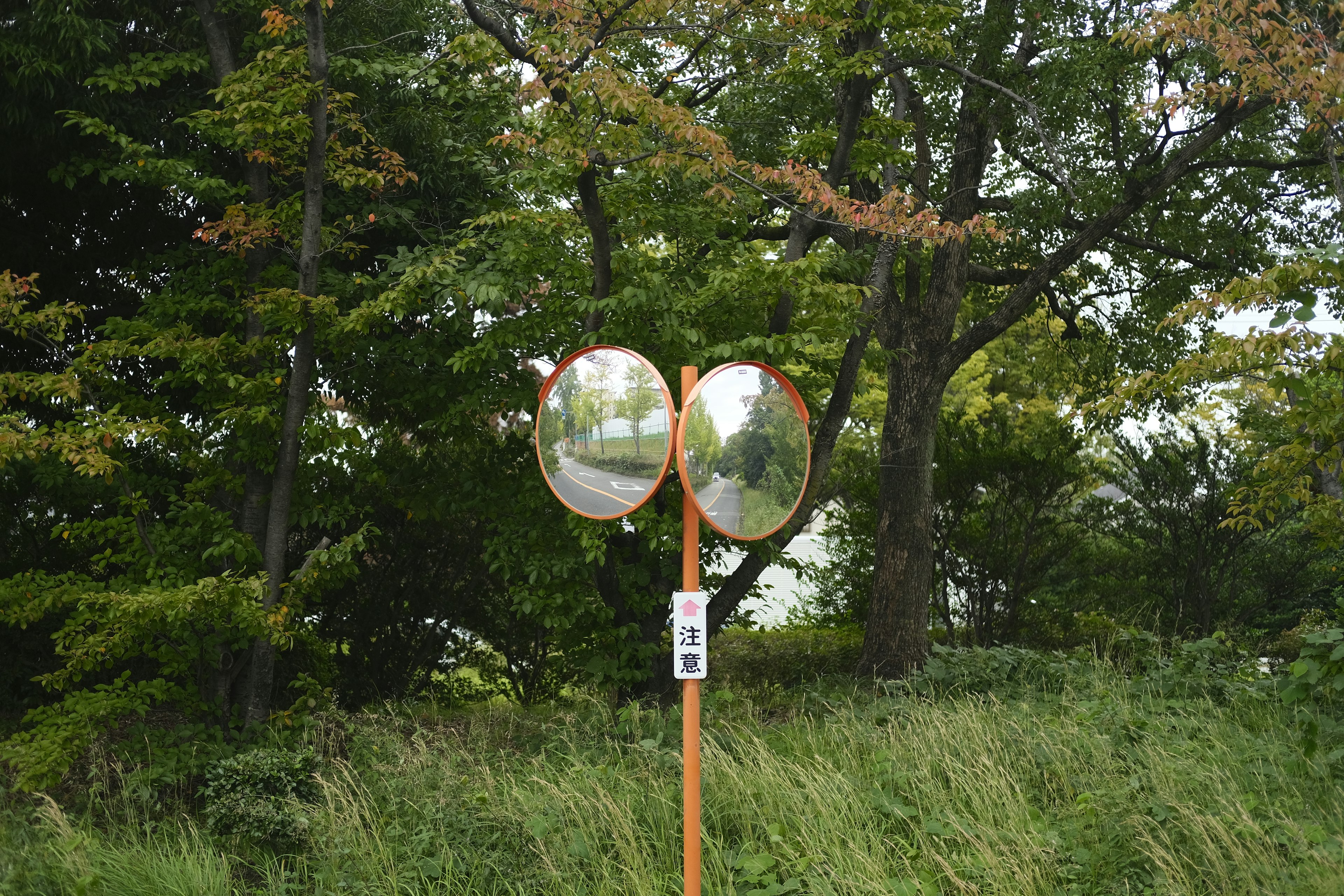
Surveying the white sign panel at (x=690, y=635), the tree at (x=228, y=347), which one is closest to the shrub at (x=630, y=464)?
the white sign panel at (x=690, y=635)

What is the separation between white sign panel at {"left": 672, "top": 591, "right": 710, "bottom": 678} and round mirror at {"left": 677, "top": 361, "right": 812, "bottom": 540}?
11.1 inches

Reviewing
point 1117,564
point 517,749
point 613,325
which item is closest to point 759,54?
point 613,325

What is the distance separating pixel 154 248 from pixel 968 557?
28.1ft

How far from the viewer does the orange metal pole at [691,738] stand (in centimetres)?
364

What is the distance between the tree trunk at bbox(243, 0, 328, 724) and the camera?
21.6 feet

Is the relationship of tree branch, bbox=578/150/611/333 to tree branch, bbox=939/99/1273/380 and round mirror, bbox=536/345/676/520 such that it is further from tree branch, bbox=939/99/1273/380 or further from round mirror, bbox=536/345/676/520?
tree branch, bbox=939/99/1273/380

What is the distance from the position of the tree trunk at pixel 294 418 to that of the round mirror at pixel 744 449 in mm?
3840

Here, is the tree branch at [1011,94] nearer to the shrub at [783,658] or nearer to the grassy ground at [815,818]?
the grassy ground at [815,818]

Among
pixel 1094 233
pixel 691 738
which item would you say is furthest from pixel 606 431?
pixel 1094 233

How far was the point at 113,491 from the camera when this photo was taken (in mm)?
7824

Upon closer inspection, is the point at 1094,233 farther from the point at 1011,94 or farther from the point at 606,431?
the point at 606,431

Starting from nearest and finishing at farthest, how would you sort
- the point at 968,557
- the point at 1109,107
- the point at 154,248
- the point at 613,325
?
the point at 613,325
the point at 154,248
the point at 1109,107
the point at 968,557

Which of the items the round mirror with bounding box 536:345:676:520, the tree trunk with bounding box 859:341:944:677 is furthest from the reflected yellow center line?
the tree trunk with bounding box 859:341:944:677

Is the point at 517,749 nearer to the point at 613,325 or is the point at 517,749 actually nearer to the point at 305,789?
the point at 305,789
